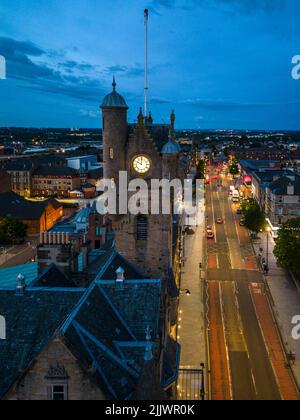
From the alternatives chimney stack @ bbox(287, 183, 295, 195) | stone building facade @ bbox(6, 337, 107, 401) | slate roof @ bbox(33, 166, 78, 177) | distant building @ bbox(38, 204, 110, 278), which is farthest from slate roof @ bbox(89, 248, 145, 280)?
slate roof @ bbox(33, 166, 78, 177)

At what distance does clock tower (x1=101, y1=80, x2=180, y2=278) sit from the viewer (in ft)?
131

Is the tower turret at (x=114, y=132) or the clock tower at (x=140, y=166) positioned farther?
the clock tower at (x=140, y=166)

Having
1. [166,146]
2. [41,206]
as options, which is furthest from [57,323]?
[41,206]

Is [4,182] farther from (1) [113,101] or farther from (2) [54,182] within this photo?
(1) [113,101]

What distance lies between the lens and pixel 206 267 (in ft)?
262

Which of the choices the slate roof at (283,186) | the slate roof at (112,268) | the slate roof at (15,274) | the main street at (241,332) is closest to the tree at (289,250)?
the main street at (241,332)

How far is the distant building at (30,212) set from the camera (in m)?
108

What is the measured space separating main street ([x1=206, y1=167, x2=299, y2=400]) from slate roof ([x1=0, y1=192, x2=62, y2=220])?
45.2 metres

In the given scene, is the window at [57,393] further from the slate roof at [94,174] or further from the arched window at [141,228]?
the slate roof at [94,174]

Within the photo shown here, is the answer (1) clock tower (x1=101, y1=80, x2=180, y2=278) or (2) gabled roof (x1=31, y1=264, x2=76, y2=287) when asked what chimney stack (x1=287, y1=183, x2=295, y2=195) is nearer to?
(1) clock tower (x1=101, y1=80, x2=180, y2=278)

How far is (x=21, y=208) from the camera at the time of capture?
364 feet

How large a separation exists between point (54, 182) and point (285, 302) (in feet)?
391

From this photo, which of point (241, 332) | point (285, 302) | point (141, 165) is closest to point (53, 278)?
point (141, 165)

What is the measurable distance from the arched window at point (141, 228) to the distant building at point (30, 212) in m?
71.3
